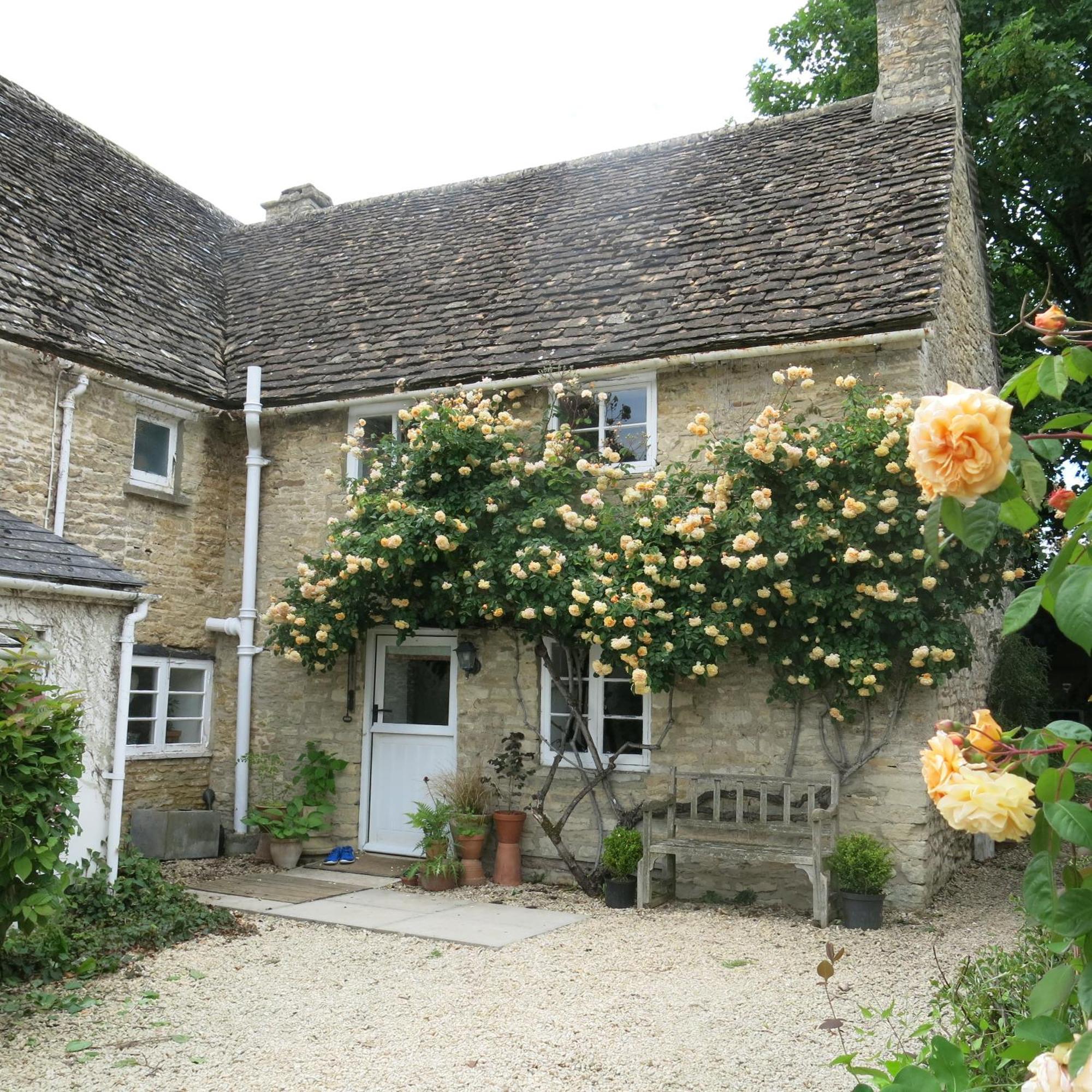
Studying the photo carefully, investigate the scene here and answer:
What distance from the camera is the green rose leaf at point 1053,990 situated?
1.76 meters

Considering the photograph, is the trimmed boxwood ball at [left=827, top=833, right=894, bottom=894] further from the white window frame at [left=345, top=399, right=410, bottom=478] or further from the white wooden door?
the white window frame at [left=345, top=399, right=410, bottom=478]

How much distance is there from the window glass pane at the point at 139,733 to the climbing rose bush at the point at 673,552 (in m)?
2.03

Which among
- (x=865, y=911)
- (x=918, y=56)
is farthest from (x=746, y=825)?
(x=918, y=56)

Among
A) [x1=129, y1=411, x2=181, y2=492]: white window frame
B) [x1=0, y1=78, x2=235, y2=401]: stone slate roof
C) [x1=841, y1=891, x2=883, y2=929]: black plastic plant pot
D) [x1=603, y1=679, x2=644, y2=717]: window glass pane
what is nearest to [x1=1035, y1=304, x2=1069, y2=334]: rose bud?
[x1=841, y1=891, x2=883, y2=929]: black plastic plant pot

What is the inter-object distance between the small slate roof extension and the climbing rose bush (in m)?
1.05

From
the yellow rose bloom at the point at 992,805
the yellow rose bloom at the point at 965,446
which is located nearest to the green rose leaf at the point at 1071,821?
the yellow rose bloom at the point at 992,805

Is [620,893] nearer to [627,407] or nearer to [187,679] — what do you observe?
[627,407]

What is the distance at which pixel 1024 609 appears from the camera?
172 cm

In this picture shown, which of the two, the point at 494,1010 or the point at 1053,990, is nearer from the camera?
the point at 1053,990

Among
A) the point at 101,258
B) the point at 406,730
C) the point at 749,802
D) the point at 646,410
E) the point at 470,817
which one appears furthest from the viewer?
the point at 101,258

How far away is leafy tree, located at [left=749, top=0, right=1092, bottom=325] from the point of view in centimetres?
1486

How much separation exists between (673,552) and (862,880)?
3115 mm

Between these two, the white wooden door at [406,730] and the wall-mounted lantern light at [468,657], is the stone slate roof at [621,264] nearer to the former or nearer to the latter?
the wall-mounted lantern light at [468,657]

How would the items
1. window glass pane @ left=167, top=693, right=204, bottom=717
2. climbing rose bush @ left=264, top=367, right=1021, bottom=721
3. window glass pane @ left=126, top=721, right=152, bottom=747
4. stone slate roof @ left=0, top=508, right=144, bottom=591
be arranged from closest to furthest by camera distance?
stone slate roof @ left=0, top=508, right=144, bottom=591 < climbing rose bush @ left=264, top=367, right=1021, bottom=721 < window glass pane @ left=126, top=721, right=152, bottom=747 < window glass pane @ left=167, top=693, right=204, bottom=717
